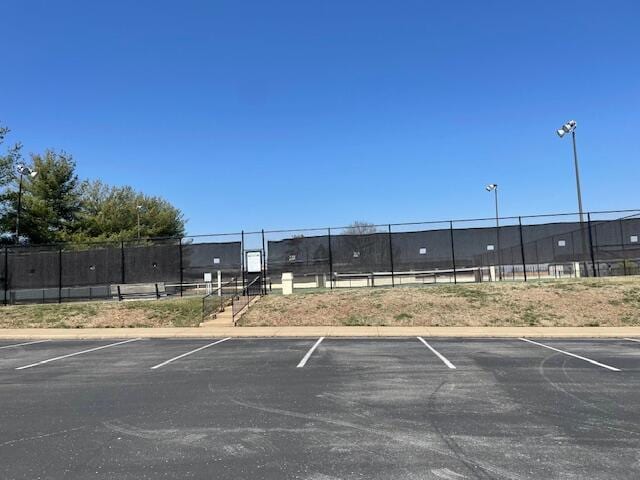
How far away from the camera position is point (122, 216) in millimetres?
57844

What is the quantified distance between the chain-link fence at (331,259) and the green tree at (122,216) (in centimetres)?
1873

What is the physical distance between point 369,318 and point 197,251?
35.6 ft

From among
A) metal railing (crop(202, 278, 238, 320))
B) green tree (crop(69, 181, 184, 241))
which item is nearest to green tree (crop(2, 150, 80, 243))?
green tree (crop(69, 181, 184, 241))

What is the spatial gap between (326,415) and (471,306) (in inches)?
558

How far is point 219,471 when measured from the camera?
15.7 feet

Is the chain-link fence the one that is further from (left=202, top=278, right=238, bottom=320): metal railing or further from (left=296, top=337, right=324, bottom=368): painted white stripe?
(left=296, top=337, right=324, bottom=368): painted white stripe

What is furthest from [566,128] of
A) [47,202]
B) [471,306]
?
[47,202]

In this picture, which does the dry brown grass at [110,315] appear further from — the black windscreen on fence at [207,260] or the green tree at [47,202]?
the green tree at [47,202]

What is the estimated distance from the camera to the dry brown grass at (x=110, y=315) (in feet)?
67.5

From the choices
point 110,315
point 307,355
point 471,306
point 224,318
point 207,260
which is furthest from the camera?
point 207,260

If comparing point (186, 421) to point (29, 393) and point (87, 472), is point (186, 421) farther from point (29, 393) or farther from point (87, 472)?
point (29, 393)

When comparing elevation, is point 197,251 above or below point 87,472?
above

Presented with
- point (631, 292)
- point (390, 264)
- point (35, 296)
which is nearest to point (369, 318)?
point (390, 264)

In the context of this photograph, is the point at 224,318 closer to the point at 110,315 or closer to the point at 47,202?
the point at 110,315
